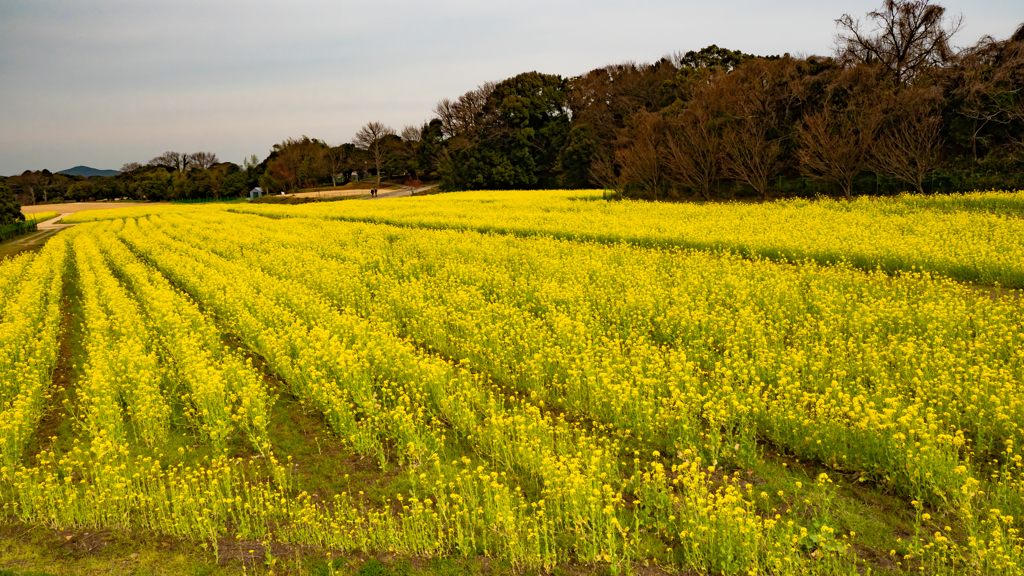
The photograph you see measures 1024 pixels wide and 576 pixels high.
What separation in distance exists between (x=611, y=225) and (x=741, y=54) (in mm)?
51383

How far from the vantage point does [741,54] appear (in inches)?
2515

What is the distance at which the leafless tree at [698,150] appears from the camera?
34.5 meters

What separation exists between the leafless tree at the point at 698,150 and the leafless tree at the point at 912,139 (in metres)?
8.57

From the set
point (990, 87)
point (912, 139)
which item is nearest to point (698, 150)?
point (912, 139)

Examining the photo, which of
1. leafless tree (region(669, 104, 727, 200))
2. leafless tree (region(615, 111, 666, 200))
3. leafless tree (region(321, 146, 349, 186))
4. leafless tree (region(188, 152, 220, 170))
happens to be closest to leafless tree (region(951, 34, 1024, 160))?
leafless tree (region(669, 104, 727, 200))

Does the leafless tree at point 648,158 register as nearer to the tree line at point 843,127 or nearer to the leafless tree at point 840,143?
the tree line at point 843,127

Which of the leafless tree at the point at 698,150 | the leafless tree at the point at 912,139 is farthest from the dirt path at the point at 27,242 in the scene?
the leafless tree at the point at 912,139

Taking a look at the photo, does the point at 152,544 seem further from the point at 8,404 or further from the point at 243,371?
the point at 8,404

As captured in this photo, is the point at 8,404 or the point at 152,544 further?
the point at 8,404

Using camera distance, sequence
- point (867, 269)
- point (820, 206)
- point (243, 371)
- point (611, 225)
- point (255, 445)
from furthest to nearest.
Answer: point (820, 206)
point (611, 225)
point (867, 269)
point (243, 371)
point (255, 445)

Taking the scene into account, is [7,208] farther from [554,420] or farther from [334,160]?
[334,160]

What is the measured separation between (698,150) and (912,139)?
37.4 feet

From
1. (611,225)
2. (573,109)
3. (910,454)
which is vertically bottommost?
(910,454)

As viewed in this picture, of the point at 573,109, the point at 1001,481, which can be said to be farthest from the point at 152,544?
the point at 573,109
